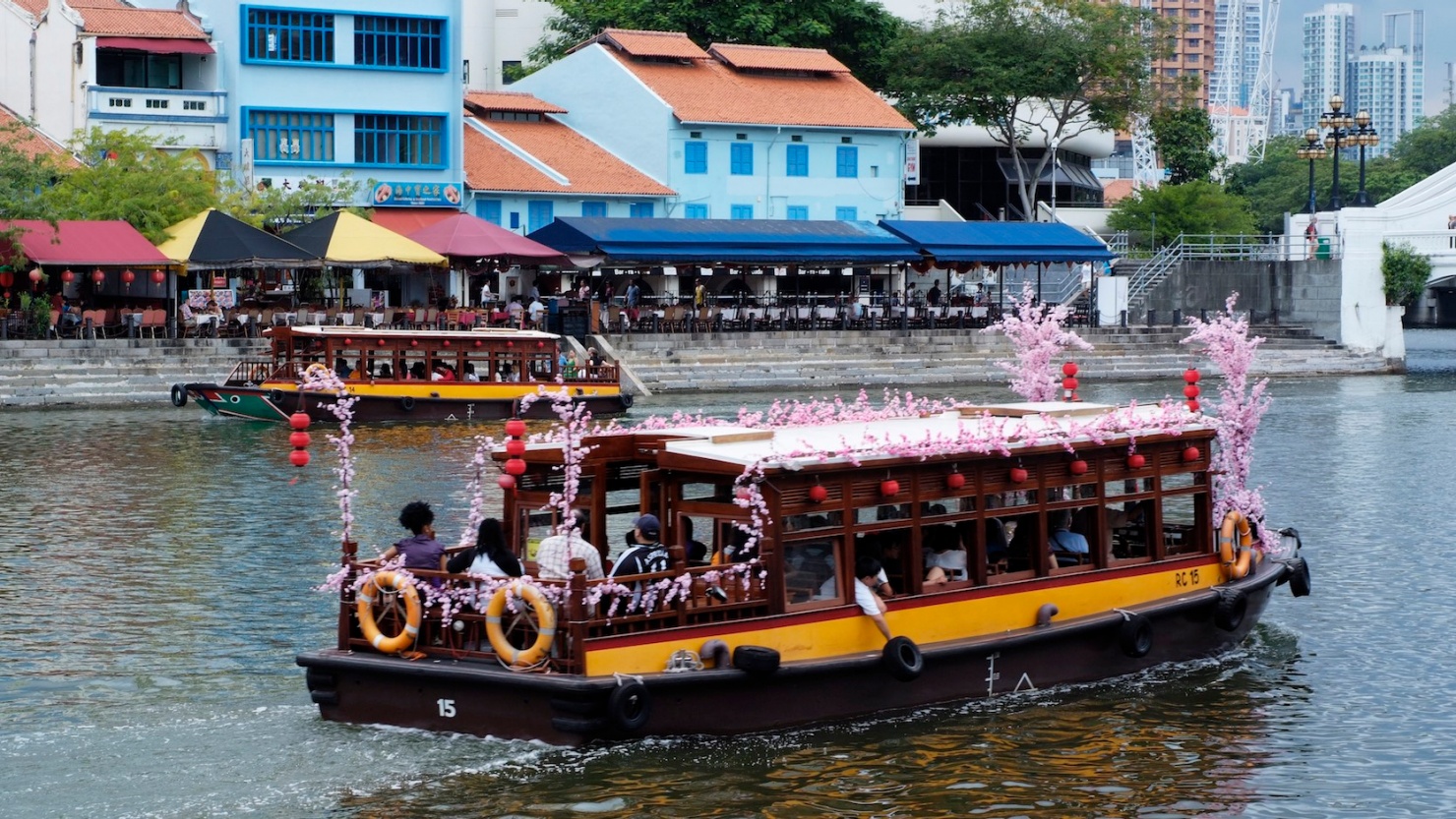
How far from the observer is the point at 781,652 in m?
13.8

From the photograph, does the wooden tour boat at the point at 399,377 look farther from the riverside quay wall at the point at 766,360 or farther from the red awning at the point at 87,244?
the red awning at the point at 87,244

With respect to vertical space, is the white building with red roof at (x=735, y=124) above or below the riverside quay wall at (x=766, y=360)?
above

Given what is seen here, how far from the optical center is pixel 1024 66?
195 feet

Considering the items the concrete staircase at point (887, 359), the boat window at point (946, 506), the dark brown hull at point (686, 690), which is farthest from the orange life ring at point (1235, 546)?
the concrete staircase at point (887, 359)

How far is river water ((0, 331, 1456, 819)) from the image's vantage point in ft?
41.8

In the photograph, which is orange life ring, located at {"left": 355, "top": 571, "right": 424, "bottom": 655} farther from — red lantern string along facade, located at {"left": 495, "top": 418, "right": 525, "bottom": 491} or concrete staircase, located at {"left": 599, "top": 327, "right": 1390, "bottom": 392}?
concrete staircase, located at {"left": 599, "top": 327, "right": 1390, "bottom": 392}

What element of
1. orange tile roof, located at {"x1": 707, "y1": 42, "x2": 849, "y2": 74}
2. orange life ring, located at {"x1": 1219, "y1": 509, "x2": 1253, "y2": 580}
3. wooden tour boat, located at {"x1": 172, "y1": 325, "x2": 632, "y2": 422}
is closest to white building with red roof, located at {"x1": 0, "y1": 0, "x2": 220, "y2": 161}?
wooden tour boat, located at {"x1": 172, "y1": 325, "x2": 632, "y2": 422}

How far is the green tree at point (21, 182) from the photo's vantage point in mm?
39719

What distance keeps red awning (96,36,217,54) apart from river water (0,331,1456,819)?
24802 millimetres

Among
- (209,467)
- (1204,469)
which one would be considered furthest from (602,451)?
(209,467)

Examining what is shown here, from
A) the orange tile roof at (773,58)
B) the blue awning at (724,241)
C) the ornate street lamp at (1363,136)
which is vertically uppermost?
the orange tile roof at (773,58)

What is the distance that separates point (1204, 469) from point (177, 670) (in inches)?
322

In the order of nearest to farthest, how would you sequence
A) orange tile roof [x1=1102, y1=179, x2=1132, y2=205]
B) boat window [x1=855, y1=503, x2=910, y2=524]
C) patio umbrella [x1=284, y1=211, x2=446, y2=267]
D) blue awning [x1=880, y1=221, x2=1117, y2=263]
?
boat window [x1=855, y1=503, x2=910, y2=524] < patio umbrella [x1=284, y1=211, x2=446, y2=267] < blue awning [x1=880, y1=221, x2=1117, y2=263] < orange tile roof [x1=1102, y1=179, x2=1132, y2=205]

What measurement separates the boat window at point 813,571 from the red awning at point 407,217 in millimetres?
34333
